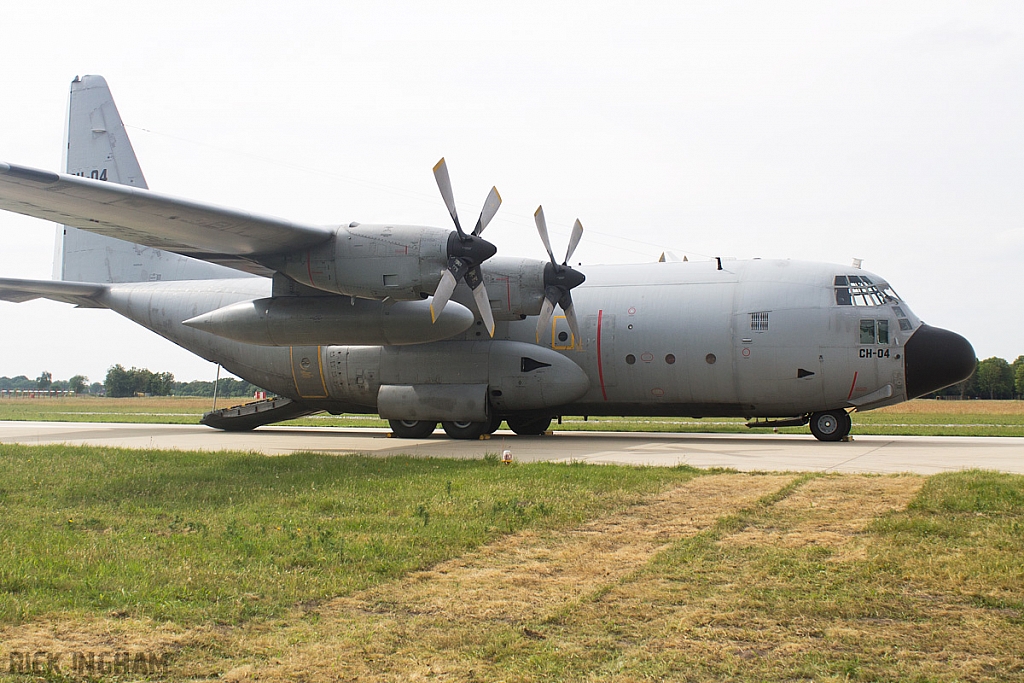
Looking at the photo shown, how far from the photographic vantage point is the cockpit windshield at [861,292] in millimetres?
20203

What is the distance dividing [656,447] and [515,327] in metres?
5.14

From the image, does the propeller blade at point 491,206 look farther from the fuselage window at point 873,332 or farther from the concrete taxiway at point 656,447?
the fuselage window at point 873,332

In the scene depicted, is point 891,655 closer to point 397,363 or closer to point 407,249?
point 407,249

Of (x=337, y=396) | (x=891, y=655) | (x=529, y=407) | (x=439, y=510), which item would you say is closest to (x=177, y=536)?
(x=439, y=510)

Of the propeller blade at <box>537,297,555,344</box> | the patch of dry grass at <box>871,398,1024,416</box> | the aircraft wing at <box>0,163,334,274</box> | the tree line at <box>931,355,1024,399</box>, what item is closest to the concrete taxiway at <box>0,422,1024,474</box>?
the propeller blade at <box>537,297,555,344</box>

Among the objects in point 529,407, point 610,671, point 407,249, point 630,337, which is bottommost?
point 610,671

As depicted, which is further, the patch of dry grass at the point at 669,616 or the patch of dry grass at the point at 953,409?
the patch of dry grass at the point at 953,409

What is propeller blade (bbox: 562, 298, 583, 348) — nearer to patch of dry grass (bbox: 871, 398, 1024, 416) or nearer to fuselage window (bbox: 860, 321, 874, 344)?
fuselage window (bbox: 860, 321, 874, 344)

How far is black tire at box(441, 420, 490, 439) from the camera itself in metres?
22.1

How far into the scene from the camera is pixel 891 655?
508cm

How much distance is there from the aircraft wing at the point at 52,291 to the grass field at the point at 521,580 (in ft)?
45.0

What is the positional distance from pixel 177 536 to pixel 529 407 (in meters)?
13.8

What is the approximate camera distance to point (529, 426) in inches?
973

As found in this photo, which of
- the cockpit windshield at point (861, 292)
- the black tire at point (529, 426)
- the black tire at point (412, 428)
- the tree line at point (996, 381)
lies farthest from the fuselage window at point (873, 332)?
the tree line at point (996, 381)
